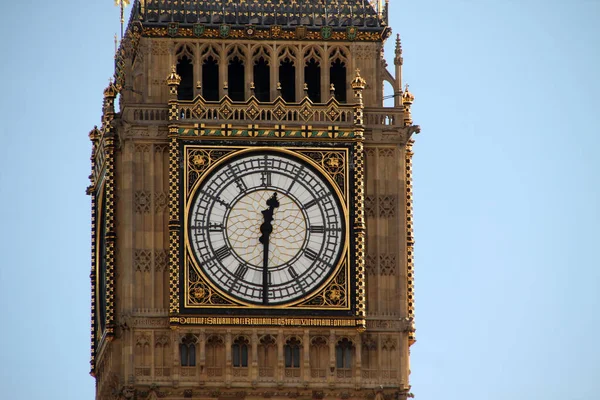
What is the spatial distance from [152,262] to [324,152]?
347cm

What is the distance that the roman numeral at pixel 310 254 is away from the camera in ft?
189

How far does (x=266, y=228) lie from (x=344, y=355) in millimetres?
2505

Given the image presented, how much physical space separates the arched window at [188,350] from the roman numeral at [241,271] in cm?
130

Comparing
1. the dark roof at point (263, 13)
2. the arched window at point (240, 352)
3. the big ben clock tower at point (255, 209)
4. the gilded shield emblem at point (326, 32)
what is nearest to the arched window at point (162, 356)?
the big ben clock tower at point (255, 209)

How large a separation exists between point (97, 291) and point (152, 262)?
3.01 m

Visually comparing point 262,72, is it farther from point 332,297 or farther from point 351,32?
point 332,297

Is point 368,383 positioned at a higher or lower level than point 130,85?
lower

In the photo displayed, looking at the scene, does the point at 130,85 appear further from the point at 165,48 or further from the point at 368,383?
the point at 368,383

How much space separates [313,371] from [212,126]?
4.47 meters

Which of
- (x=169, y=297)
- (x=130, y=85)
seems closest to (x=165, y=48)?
(x=130, y=85)

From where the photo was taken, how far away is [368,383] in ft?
187

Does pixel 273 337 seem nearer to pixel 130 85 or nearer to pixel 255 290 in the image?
pixel 255 290

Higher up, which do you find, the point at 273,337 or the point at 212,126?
the point at 212,126

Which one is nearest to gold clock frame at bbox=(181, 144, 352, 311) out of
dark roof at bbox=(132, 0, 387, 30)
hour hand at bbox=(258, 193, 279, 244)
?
hour hand at bbox=(258, 193, 279, 244)
